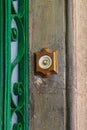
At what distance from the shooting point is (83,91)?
157 cm

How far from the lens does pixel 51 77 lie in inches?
59.3

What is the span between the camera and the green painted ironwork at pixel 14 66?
1.43 m

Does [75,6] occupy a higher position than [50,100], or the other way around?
[75,6]

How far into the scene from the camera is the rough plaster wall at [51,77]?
58.1 inches

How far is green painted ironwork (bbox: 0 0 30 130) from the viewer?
143 cm

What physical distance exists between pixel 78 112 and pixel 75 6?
450 mm

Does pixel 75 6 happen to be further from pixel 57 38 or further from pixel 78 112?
pixel 78 112

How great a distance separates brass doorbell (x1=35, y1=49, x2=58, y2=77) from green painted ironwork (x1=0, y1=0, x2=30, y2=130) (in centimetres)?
5

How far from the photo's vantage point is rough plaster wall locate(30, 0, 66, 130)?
4.84 ft

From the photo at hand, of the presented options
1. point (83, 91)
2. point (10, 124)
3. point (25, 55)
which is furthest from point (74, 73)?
point (10, 124)

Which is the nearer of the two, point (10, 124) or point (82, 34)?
point (10, 124)

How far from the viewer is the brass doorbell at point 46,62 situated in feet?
4.88

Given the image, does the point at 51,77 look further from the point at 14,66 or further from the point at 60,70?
the point at 14,66

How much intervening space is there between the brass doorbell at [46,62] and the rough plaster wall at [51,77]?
22mm
